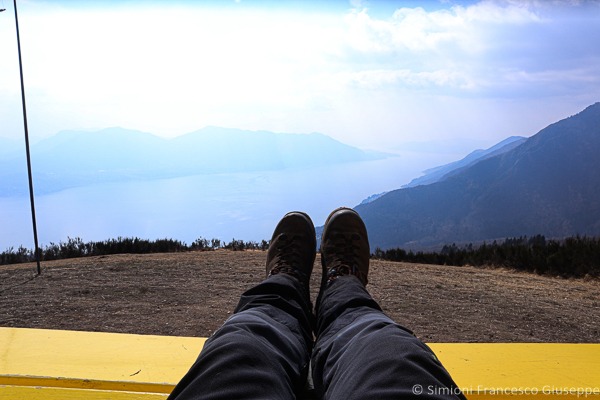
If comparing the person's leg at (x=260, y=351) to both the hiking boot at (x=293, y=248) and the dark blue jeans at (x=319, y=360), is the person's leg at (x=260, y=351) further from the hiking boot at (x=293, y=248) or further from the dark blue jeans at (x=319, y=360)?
the hiking boot at (x=293, y=248)

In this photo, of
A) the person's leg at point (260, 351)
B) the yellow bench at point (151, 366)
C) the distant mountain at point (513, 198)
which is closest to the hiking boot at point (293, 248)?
the person's leg at point (260, 351)

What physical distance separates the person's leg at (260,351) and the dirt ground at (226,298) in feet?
6.18

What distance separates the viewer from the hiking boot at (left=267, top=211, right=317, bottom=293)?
196 cm

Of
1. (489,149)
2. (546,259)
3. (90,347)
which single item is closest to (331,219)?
(90,347)

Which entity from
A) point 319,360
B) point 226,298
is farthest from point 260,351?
point 226,298

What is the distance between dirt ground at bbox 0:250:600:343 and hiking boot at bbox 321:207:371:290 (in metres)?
1.28

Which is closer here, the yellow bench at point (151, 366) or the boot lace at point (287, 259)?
the yellow bench at point (151, 366)

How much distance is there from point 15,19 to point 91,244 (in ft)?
11.4

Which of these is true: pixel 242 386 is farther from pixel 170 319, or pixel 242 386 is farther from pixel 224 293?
pixel 224 293

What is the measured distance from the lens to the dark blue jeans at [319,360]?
0.91m

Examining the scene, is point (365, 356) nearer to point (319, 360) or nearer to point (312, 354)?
point (319, 360)

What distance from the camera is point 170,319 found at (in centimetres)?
361

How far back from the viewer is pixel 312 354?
129 cm

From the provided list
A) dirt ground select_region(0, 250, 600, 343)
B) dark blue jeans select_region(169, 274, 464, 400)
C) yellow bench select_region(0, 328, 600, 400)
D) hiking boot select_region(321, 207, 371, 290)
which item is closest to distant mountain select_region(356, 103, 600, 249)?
dirt ground select_region(0, 250, 600, 343)
